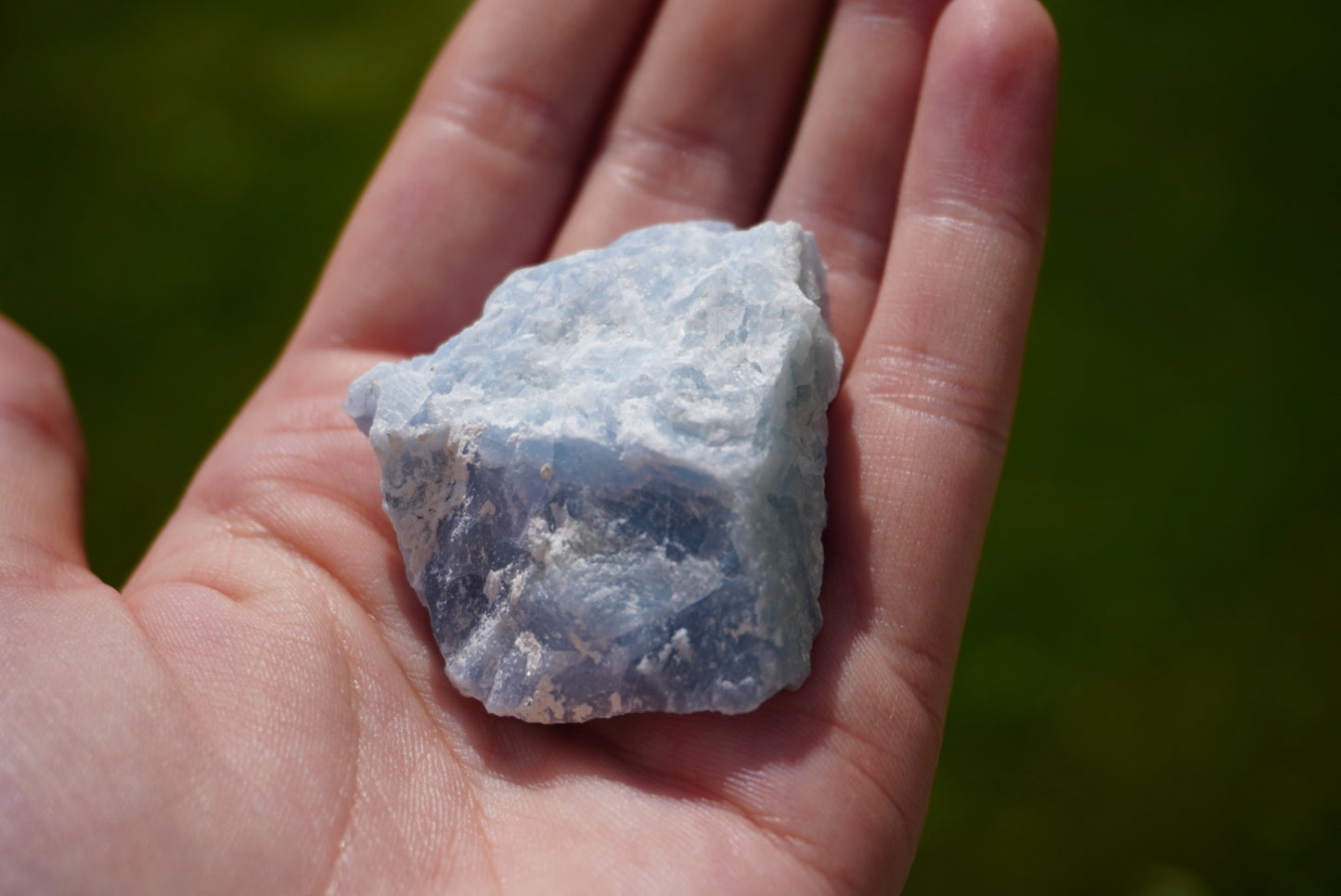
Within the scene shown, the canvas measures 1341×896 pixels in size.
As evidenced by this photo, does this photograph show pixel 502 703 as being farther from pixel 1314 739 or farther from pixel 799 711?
pixel 1314 739

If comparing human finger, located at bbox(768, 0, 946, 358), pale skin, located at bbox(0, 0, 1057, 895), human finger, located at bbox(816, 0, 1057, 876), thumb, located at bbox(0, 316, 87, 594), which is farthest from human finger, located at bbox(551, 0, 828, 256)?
thumb, located at bbox(0, 316, 87, 594)

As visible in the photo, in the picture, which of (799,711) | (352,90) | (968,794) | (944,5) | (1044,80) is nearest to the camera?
(799,711)

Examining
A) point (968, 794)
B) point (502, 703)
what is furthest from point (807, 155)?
point (968, 794)

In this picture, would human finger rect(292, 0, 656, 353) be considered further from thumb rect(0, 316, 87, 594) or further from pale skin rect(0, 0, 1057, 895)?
thumb rect(0, 316, 87, 594)

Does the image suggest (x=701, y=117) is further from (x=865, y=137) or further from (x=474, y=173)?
(x=474, y=173)

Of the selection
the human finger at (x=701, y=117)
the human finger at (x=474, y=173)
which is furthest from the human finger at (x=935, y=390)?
the human finger at (x=474, y=173)

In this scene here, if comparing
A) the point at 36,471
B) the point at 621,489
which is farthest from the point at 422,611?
the point at 36,471

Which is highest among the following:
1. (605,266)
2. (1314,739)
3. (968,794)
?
(605,266)

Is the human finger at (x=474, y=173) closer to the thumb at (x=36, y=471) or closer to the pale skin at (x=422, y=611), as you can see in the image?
the pale skin at (x=422, y=611)
